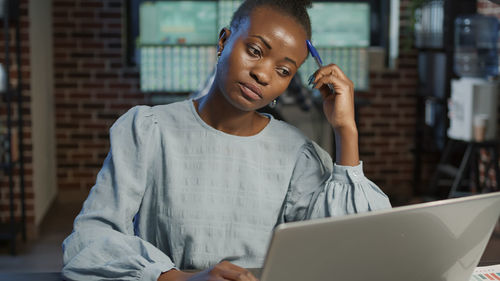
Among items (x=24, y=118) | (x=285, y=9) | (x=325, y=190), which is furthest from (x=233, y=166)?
(x=24, y=118)

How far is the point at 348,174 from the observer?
3.49 feet

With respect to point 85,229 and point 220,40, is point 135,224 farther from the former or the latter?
point 220,40

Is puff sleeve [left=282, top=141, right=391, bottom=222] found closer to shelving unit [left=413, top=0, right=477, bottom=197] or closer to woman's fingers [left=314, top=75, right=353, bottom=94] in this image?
woman's fingers [left=314, top=75, right=353, bottom=94]

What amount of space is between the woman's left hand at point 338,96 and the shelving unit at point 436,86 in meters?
3.56

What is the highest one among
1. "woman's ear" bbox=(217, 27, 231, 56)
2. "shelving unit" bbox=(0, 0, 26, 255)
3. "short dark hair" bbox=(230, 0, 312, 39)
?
"short dark hair" bbox=(230, 0, 312, 39)

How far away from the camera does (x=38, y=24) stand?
13.3 feet

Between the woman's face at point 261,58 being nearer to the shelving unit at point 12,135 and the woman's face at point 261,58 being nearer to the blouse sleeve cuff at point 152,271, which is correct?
the blouse sleeve cuff at point 152,271

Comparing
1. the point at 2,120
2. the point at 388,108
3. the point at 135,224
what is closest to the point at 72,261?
the point at 135,224

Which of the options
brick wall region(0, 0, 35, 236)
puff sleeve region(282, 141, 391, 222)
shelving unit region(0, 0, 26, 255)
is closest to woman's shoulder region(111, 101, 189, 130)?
puff sleeve region(282, 141, 391, 222)

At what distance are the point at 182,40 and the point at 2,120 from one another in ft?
5.30

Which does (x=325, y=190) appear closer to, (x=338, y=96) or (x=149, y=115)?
(x=338, y=96)

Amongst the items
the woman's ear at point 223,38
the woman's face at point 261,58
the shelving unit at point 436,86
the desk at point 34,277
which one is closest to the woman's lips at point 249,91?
the woman's face at point 261,58

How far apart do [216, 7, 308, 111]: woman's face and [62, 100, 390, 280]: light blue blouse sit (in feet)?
0.36

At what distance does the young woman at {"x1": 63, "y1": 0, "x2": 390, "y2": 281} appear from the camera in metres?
1.02
